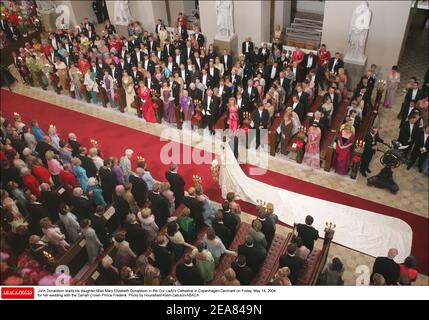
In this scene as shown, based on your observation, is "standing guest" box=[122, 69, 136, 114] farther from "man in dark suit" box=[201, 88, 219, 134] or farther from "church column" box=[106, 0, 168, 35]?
"church column" box=[106, 0, 168, 35]

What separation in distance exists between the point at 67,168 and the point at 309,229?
17.0 feet

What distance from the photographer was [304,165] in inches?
412

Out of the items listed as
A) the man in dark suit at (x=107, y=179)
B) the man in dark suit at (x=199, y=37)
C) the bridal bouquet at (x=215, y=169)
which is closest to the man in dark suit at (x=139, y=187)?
the man in dark suit at (x=107, y=179)

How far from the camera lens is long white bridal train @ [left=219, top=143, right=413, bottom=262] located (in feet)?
27.5

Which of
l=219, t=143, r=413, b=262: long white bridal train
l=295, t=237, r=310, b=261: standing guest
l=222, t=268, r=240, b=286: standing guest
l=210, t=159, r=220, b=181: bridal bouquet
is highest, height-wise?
l=222, t=268, r=240, b=286: standing guest

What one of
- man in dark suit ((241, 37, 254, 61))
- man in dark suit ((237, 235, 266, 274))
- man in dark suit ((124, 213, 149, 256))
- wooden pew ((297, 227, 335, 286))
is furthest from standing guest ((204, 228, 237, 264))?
man in dark suit ((241, 37, 254, 61))

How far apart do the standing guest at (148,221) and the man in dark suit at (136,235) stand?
0.29 feet

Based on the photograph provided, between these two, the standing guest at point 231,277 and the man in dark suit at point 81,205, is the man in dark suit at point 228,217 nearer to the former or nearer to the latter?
the standing guest at point 231,277

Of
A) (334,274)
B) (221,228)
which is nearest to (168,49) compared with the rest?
(221,228)

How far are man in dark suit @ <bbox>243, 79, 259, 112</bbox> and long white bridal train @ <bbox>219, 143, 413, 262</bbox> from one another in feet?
8.03

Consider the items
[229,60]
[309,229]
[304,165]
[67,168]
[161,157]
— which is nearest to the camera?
[309,229]

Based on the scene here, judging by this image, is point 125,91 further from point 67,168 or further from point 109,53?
point 67,168

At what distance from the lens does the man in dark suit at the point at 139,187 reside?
8531 mm

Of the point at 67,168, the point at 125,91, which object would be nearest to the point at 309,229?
the point at 67,168
